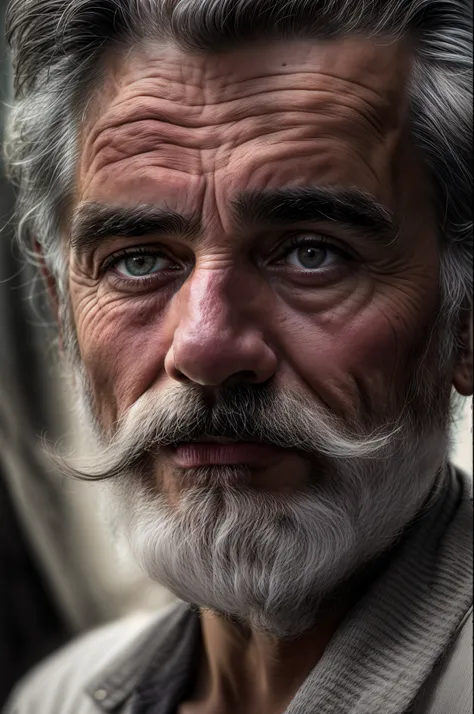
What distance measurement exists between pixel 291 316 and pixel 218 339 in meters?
0.17

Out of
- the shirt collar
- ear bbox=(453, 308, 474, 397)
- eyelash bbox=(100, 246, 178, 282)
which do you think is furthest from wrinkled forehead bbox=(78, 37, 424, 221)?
the shirt collar

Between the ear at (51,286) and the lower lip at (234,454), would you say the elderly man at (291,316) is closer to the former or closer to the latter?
the lower lip at (234,454)

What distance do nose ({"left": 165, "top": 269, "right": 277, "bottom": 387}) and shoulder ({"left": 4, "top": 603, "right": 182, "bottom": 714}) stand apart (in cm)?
83

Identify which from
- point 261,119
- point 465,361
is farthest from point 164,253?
point 465,361

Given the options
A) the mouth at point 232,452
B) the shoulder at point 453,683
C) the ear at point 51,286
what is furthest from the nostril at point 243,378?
the ear at point 51,286

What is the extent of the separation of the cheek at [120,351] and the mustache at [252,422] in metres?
0.05

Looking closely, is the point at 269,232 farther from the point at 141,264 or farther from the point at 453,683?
the point at 453,683

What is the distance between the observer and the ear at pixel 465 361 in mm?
1908

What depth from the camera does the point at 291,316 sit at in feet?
5.58

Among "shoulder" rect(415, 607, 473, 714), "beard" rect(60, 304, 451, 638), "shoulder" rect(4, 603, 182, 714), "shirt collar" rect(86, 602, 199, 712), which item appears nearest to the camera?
"shoulder" rect(415, 607, 473, 714)

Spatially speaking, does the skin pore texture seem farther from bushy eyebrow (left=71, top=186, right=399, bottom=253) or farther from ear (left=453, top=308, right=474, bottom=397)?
ear (left=453, top=308, right=474, bottom=397)

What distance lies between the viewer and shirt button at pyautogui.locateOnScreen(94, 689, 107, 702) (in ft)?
7.07

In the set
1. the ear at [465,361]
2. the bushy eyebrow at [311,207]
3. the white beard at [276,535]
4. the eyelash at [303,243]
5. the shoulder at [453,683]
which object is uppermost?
the bushy eyebrow at [311,207]

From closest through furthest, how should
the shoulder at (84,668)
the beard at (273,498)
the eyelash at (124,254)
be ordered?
the beard at (273,498) < the eyelash at (124,254) < the shoulder at (84,668)
